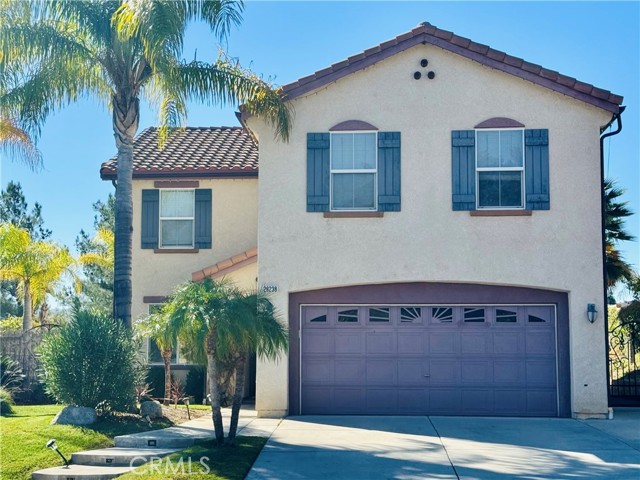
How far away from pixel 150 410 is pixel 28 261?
35.0 ft

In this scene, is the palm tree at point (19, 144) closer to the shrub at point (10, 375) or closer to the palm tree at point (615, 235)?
the shrub at point (10, 375)

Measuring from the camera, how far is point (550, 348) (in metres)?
15.9

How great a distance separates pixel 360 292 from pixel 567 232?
14.1ft

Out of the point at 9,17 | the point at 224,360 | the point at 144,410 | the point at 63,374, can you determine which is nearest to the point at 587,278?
the point at 224,360

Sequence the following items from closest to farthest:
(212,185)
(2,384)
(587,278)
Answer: (587,278) → (2,384) → (212,185)

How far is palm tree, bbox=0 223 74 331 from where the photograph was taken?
22438 millimetres

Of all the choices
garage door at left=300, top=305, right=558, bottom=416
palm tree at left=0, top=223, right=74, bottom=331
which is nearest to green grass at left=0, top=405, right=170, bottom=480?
garage door at left=300, top=305, right=558, bottom=416

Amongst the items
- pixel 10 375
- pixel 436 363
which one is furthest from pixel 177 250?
pixel 436 363

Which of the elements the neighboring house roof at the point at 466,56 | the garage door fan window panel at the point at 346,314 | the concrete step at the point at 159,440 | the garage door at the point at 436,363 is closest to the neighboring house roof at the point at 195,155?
the neighboring house roof at the point at 466,56

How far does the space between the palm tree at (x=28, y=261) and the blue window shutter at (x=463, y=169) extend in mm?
13294

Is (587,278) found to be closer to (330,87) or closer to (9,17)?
(330,87)

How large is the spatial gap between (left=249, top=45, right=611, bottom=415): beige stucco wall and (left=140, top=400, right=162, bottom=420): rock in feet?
7.11

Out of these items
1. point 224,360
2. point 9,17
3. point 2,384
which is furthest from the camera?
point 2,384

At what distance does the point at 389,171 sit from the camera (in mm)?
15945
